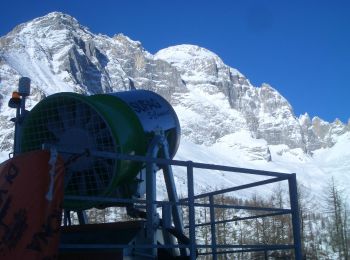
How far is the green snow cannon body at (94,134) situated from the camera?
689cm

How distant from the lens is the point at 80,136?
7137 mm

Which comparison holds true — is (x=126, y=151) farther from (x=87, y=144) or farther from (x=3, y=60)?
(x=3, y=60)

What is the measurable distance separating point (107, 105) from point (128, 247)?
94.0 inches

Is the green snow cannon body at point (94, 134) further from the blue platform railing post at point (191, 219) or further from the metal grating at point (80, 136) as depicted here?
the blue platform railing post at point (191, 219)

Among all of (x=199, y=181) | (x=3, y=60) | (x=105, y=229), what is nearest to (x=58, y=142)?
(x=105, y=229)

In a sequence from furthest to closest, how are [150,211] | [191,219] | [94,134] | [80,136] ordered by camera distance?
[80,136] < [94,134] < [150,211] < [191,219]

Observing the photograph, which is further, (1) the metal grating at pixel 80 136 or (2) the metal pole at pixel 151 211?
(1) the metal grating at pixel 80 136

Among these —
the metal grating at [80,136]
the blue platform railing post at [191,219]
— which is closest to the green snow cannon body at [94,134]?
the metal grating at [80,136]

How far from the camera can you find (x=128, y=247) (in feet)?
18.5

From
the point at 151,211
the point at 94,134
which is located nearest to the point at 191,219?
the point at 151,211

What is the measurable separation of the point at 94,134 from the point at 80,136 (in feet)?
0.91

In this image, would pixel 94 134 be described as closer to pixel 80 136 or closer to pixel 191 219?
pixel 80 136

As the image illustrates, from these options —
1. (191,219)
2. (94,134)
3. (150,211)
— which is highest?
(94,134)

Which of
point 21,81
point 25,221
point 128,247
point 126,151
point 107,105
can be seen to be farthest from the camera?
point 21,81
